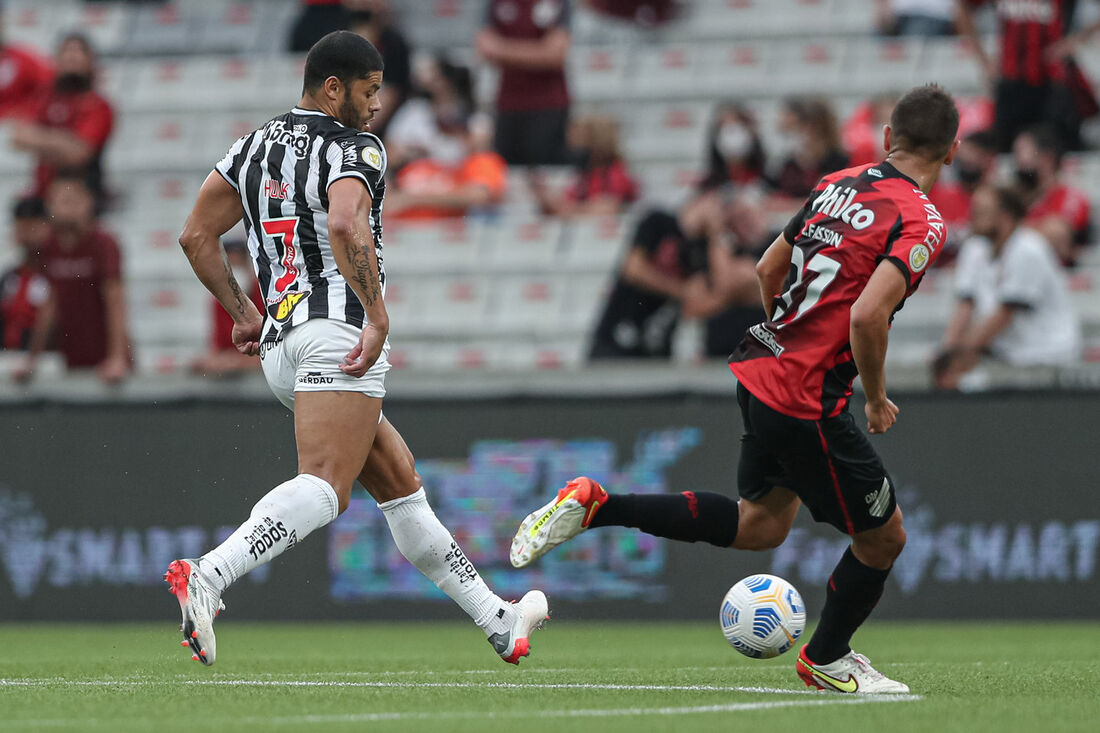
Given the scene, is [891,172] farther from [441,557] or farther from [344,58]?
[441,557]

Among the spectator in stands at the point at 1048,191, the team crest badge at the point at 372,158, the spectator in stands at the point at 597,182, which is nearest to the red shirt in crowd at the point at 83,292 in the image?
the spectator in stands at the point at 597,182

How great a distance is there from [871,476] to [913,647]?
117 inches

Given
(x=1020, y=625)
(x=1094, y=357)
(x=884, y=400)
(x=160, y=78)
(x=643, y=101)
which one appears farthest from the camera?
Answer: (x=160, y=78)

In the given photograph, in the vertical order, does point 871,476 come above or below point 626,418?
above

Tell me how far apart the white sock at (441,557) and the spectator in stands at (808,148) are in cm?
676

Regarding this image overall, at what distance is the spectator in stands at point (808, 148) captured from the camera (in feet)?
41.4

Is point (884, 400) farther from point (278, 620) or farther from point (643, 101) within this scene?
point (643, 101)

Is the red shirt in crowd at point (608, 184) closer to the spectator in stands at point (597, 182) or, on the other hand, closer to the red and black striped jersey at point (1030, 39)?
the spectator in stands at point (597, 182)

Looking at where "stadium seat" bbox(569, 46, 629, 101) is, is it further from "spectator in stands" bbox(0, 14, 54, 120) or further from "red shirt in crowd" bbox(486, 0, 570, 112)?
"spectator in stands" bbox(0, 14, 54, 120)

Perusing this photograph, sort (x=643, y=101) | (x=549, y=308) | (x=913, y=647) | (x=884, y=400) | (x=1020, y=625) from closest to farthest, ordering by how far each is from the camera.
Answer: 1. (x=884, y=400)
2. (x=913, y=647)
3. (x=1020, y=625)
4. (x=549, y=308)
5. (x=643, y=101)

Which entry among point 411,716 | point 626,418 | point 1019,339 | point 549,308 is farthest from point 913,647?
point 549,308

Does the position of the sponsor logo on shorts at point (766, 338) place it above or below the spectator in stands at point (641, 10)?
below

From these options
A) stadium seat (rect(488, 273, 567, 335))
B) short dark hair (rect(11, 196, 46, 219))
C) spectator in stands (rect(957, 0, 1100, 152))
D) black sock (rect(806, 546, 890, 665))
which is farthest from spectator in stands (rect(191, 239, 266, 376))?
black sock (rect(806, 546, 890, 665))

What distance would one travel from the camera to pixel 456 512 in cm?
1052
